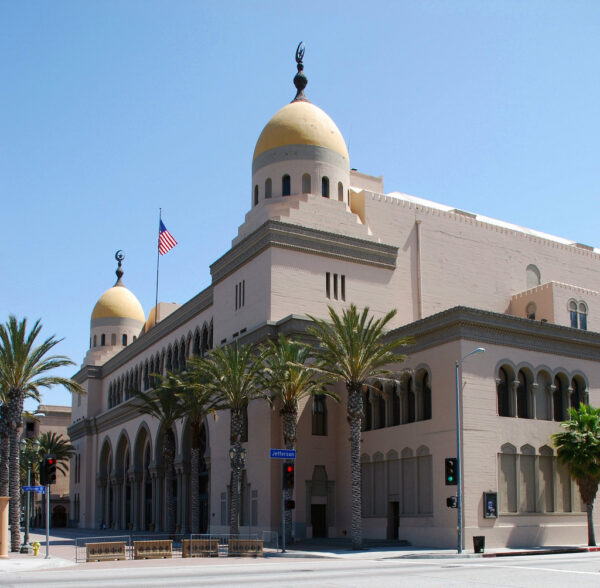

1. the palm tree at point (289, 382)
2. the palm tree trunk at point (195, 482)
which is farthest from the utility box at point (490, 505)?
the palm tree trunk at point (195, 482)

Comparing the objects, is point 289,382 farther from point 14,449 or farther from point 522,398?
point 14,449

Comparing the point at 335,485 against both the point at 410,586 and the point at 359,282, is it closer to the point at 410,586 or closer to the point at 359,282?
the point at 359,282

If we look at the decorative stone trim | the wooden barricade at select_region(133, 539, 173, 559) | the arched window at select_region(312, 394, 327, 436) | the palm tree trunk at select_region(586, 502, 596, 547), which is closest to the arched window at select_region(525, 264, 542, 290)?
the decorative stone trim

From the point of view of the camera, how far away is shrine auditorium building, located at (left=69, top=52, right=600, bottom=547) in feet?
129

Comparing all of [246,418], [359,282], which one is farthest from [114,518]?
[359,282]

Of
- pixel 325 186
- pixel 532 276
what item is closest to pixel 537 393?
pixel 532 276

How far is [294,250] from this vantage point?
48312mm

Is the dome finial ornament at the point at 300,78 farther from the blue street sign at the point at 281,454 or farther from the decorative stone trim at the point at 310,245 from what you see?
the blue street sign at the point at 281,454

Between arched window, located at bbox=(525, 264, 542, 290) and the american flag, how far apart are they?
2664 centimetres

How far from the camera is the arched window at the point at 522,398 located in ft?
135

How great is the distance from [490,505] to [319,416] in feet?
40.8

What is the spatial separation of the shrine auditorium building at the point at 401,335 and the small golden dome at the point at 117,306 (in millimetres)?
22475

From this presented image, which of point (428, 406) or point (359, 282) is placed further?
point (359, 282)

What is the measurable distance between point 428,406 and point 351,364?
17.4 ft
